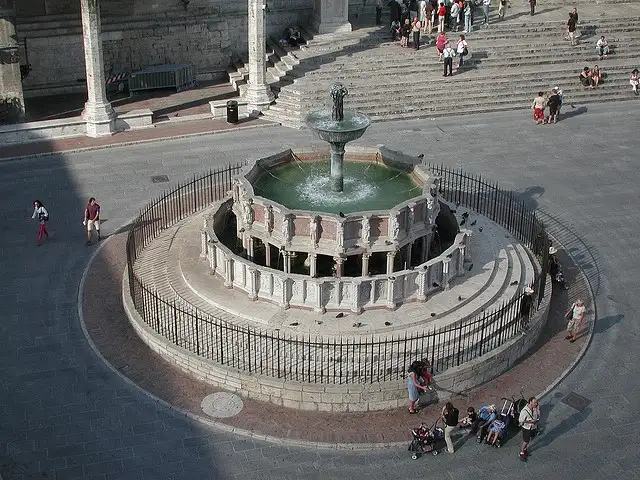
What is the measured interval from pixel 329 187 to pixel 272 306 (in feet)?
13.6

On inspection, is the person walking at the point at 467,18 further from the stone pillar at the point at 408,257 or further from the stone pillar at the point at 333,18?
the stone pillar at the point at 408,257

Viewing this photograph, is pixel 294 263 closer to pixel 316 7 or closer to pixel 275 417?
Result: pixel 275 417

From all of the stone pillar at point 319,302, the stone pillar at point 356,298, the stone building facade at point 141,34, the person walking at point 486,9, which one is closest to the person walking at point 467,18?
the person walking at point 486,9

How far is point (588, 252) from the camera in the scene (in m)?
26.1

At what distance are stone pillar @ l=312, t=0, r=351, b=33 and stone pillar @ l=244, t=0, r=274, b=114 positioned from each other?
4833 millimetres

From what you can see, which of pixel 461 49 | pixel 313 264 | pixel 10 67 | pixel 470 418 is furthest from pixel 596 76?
pixel 470 418

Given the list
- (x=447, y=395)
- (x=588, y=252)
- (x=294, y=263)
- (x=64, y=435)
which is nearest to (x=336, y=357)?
(x=447, y=395)

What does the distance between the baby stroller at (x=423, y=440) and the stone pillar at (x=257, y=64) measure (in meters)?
20.9

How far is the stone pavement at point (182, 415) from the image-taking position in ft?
58.6

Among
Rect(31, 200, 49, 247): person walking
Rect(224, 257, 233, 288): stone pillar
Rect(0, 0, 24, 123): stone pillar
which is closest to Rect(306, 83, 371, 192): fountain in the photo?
Rect(224, 257, 233, 288): stone pillar

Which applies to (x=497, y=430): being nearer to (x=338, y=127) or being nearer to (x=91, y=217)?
(x=338, y=127)

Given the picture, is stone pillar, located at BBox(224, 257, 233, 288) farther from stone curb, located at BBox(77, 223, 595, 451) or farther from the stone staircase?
the stone staircase

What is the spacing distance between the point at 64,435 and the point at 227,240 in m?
7.64

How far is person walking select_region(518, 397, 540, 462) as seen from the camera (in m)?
18.1
